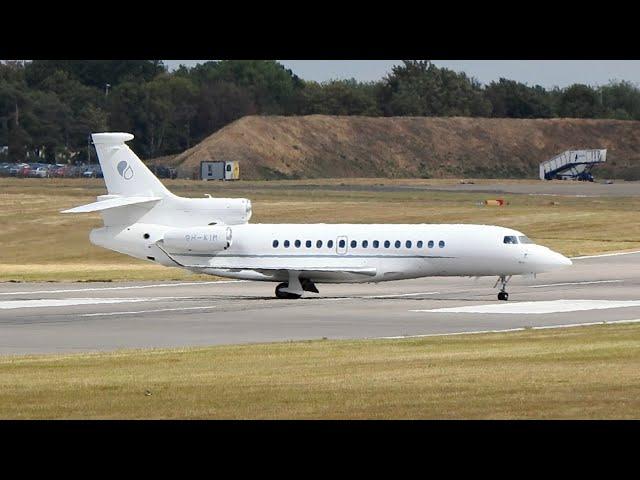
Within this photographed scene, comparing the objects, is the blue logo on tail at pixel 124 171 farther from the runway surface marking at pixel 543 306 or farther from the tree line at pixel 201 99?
the tree line at pixel 201 99

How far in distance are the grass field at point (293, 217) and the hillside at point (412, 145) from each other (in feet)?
102

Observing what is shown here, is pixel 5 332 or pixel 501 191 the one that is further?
pixel 501 191

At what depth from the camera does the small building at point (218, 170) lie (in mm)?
→ 127750

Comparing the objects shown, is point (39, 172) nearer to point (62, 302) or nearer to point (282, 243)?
point (62, 302)

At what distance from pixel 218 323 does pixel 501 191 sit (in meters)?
75.5

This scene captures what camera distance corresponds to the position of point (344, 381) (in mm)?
21172

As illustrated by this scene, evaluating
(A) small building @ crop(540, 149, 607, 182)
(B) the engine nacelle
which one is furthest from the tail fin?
(A) small building @ crop(540, 149, 607, 182)

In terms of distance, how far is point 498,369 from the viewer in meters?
22.4

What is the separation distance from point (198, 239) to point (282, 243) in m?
2.50

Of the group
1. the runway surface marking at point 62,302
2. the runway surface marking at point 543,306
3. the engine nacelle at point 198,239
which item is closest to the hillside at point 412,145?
the runway surface marking at point 62,302

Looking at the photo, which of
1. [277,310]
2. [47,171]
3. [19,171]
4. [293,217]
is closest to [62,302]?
[277,310]

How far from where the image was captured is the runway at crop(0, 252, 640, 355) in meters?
32.5
